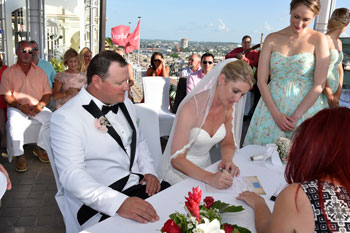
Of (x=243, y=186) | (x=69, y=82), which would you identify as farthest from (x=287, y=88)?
(x=69, y=82)

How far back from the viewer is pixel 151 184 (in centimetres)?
213

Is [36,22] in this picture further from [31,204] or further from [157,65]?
[31,204]

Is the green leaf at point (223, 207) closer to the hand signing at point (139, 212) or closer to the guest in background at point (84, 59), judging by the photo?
the hand signing at point (139, 212)

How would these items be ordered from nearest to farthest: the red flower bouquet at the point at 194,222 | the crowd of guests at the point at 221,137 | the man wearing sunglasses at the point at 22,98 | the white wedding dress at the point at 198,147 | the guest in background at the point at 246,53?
the red flower bouquet at the point at 194,222
the crowd of guests at the point at 221,137
the white wedding dress at the point at 198,147
the man wearing sunglasses at the point at 22,98
the guest in background at the point at 246,53

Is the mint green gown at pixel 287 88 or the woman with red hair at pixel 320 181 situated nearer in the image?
the woman with red hair at pixel 320 181

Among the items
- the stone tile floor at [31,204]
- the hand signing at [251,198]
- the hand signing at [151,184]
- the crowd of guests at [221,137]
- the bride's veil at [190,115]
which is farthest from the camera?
the stone tile floor at [31,204]

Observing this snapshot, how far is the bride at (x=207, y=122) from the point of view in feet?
7.11

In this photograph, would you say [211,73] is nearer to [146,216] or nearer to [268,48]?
[268,48]

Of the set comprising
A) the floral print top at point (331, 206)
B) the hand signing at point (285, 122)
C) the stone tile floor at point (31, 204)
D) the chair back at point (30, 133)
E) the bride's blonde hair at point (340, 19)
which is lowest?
the stone tile floor at point (31, 204)

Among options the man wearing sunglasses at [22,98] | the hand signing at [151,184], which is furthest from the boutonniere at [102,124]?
the man wearing sunglasses at [22,98]

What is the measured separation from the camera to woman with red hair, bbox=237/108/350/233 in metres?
0.99

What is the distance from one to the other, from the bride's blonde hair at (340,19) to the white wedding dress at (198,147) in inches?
75.6

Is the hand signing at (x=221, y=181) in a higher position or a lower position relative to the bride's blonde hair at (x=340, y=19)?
lower

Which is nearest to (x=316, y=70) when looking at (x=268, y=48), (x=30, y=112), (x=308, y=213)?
(x=268, y=48)
